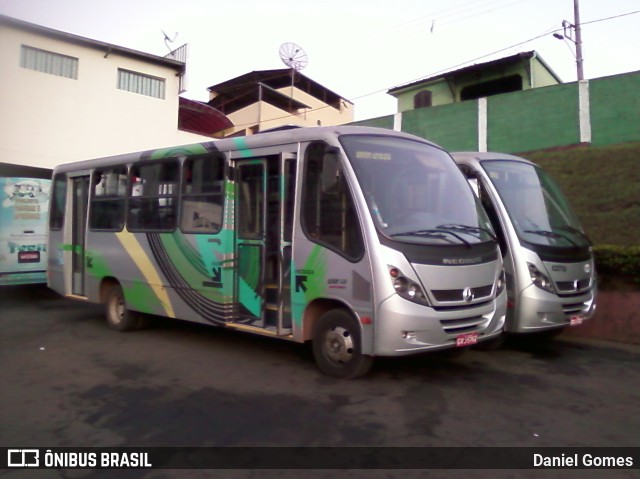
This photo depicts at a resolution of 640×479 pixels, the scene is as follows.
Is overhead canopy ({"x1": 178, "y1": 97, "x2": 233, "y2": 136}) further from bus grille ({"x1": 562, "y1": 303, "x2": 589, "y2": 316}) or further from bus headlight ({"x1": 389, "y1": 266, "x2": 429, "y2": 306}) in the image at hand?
bus headlight ({"x1": 389, "y1": 266, "x2": 429, "y2": 306})

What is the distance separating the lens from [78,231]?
9344mm

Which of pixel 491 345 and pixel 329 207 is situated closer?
pixel 329 207

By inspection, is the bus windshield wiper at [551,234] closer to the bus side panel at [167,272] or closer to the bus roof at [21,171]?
the bus side panel at [167,272]

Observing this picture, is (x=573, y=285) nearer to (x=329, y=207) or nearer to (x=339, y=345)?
(x=339, y=345)

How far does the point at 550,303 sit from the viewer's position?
642cm

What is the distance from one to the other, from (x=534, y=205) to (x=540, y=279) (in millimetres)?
1158

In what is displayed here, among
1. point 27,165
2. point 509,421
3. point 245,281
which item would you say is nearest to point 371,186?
point 245,281

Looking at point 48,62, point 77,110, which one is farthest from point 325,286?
point 48,62

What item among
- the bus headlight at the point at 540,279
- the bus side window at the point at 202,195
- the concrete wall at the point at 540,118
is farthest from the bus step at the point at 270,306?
the concrete wall at the point at 540,118

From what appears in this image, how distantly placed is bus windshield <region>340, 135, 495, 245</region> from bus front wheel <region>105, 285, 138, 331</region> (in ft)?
16.2

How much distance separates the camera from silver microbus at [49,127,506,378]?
511 centimetres

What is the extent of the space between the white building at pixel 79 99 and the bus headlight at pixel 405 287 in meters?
15.2

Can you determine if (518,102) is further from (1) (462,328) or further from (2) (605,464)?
(2) (605,464)

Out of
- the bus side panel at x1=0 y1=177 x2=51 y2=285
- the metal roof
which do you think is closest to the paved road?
the bus side panel at x1=0 y1=177 x2=51 y2=285
